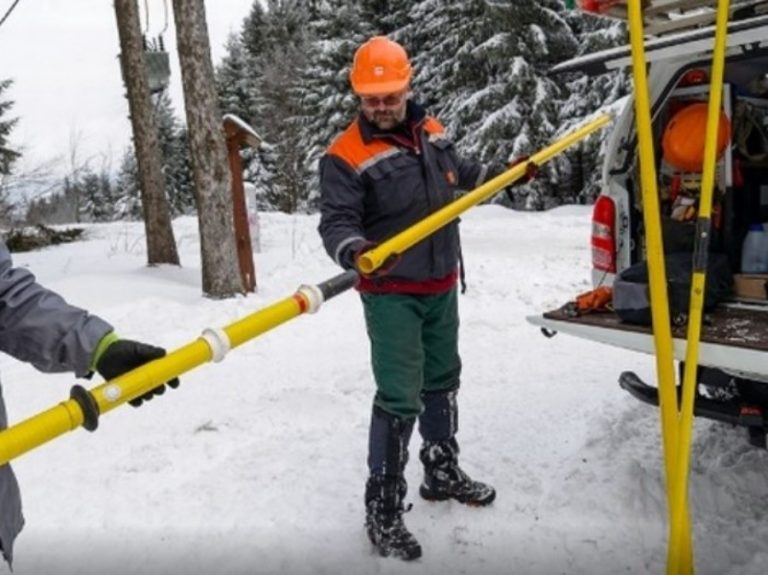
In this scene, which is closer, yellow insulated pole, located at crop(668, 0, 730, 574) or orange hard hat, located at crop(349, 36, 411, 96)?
yellow insulated pole, located at crop(668, 0, 730, 574)

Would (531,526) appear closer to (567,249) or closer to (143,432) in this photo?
(143,432)

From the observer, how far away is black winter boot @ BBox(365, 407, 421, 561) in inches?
127

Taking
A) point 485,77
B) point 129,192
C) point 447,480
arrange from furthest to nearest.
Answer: point 129,192
point 485,77
point 447,480

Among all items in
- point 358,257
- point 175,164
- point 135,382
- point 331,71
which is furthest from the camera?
point 175,164

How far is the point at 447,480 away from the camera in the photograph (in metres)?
3.64

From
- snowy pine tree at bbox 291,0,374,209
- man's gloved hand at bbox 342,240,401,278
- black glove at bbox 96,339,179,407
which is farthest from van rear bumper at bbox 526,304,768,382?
snowy pine tree at bbox 291,0,374,209

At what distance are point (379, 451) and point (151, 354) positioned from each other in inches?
55.3

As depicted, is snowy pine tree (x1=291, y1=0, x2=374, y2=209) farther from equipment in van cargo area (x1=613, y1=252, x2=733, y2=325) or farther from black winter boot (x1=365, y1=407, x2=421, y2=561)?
black winter boot (x1=365, y1=407, x2=421, y2=561)

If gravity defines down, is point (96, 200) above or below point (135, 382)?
below

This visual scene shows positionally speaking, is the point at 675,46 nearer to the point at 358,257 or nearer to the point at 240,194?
the point at 358,257

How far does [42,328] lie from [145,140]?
370 inches

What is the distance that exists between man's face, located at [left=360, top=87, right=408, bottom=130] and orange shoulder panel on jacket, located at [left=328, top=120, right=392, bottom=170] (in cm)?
7

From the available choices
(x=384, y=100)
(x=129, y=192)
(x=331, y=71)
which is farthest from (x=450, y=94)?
(x=129, y=192)

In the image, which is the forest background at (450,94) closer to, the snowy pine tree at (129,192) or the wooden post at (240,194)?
the snowy pine tree at (129,192)
